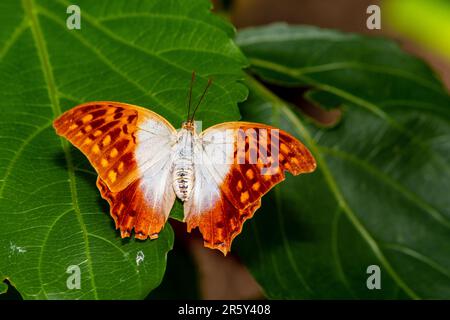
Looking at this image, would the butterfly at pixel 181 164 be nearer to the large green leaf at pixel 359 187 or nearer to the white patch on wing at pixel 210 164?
the white patch on wing at pixel 210 164

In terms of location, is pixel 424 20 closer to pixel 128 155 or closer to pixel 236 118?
pixel 236 118

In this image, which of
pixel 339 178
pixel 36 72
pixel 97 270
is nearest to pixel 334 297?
pixel 339 178

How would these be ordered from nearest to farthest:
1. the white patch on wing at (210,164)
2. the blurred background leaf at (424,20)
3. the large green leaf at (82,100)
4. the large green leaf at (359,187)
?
the large green leaf at (82,100) < the white patch on wing at (210,164) < the large green leaf at (359,187) < the blurred background leaf at (424,20)

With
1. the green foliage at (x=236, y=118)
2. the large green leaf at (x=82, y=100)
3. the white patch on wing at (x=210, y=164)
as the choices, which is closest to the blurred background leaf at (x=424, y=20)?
the green foliage at (x=236, y=118)

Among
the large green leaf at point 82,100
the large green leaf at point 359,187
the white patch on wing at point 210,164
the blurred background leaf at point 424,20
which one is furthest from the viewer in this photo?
the blurred background leaf at point 424,20

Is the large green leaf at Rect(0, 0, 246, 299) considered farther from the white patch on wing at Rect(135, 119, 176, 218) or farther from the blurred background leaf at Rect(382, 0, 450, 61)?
the blurred background leaf at Rect(382, 0, 450, 61)

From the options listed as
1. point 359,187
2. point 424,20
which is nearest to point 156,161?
point 359,187

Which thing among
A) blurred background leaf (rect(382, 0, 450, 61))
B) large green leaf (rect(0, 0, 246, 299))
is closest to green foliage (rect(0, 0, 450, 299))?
large green leaf (rect(0, 0, 246, 299))
